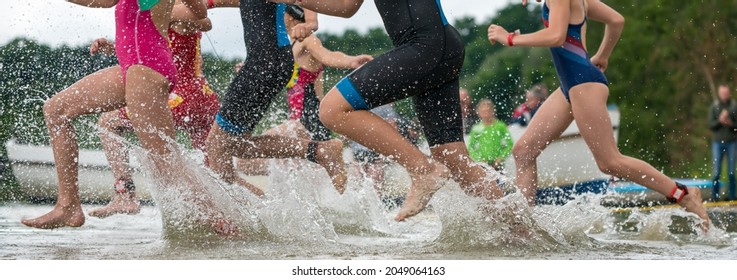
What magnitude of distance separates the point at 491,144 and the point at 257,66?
5.32 meters

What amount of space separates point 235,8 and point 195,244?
5.90ft

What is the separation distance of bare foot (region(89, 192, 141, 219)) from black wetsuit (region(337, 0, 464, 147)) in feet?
9.31

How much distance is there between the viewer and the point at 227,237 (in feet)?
21.4

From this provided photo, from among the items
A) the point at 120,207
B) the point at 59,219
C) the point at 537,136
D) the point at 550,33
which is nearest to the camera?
the point at 550,33

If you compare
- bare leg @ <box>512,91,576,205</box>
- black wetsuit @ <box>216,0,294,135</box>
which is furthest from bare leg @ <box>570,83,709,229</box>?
black wetsuit @ <box>216,0,294,135</box>

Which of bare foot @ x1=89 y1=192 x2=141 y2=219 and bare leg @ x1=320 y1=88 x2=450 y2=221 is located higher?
bare leg @ x1=320 y1=88 x2=450 y2=221

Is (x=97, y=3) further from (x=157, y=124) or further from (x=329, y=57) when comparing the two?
(x=329, y=57)

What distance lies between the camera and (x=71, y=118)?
6.59 m

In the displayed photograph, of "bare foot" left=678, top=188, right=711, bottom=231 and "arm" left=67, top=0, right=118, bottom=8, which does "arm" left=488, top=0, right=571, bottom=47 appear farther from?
"arm" left=67, top=0, right=118, bottom=8

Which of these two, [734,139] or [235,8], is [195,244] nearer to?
[235,8]

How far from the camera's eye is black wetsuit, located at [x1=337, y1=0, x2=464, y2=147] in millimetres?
5844

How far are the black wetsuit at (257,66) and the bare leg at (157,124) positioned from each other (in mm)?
441

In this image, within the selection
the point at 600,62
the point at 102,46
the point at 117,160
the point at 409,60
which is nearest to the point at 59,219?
the point at 102,46
